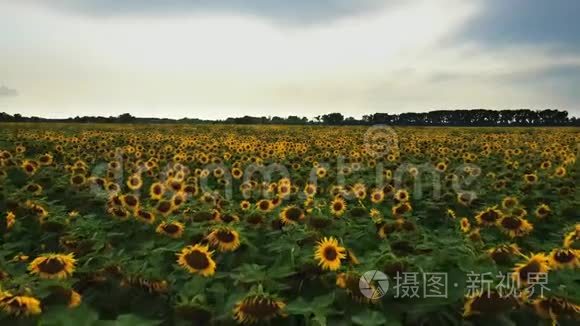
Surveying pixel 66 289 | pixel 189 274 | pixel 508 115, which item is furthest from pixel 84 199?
pixel 508 115

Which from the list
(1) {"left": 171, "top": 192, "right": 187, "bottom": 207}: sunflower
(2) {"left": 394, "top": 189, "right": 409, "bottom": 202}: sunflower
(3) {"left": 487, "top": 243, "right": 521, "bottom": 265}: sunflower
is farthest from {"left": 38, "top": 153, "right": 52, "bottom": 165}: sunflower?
(3) {"left": 487, "top": 243, "right": 521, "bottom": 265}: sunflower

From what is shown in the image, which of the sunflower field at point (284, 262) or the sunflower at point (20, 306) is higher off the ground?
the sunflower at point (20, 306)

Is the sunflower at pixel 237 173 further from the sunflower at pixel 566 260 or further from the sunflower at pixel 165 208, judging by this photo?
the sunflower at pixel 566 260

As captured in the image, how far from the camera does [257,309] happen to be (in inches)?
120

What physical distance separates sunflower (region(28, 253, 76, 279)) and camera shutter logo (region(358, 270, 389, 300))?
2.08 metres

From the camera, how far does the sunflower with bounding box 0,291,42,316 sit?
2.82 m

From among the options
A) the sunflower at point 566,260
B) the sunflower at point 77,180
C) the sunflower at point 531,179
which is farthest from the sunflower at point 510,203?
the sunflower at point 77,180

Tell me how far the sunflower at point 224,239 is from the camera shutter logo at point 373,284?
1486 millimetres

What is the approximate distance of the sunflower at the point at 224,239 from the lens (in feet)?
14.6

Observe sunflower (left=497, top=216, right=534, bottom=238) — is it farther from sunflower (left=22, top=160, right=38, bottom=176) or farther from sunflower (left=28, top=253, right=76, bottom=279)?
sunflower (left=22, top=160, right=38, bottom=176)

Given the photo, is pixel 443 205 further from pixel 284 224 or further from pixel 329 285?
pixel 329 285

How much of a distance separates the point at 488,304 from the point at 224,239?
7.55ft

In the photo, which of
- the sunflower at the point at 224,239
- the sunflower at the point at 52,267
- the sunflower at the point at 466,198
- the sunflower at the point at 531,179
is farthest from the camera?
the sunflower at the point at 531,179

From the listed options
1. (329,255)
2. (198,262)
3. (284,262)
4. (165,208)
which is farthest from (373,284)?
(165,208)
